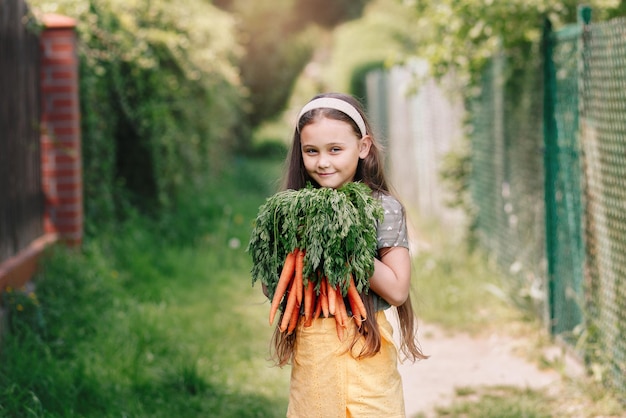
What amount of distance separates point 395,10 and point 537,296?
23.2 meters

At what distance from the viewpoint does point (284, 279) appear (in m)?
2.82

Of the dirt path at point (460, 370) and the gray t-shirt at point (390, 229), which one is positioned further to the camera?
the dirt path at point (460, 370)

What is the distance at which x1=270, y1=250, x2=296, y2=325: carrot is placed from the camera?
9.19ft

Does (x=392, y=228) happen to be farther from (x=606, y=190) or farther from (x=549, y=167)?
(x=549, y=167)

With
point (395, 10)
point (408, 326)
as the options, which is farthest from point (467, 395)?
point (395, 10)

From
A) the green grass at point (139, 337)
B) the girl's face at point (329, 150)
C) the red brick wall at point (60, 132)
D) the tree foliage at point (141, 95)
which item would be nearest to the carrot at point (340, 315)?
the girl's face at point (329, 150)

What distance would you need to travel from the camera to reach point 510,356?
6.05 metres

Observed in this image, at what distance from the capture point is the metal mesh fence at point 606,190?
15.1ft

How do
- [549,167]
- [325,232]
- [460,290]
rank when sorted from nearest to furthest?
[325,232] → [549,167] → [460,290]

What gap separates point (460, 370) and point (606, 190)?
5.44 ft

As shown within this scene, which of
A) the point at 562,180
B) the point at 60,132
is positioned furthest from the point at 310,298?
the point at 60,132

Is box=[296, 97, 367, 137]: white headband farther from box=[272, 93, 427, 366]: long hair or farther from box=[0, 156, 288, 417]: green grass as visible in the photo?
box=[0, 156, 288, 417]: green grass

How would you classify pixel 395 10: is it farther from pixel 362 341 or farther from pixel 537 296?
pixel 362 341

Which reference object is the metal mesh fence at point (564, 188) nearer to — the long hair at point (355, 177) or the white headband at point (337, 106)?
the long hair at point (355, 177)
